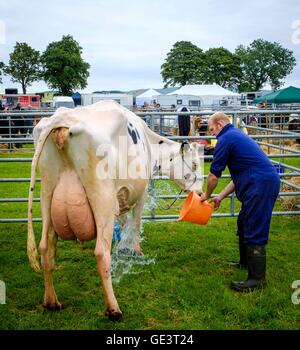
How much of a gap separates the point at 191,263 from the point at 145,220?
1.51m

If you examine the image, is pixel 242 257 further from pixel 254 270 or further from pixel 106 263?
pixel 106 263

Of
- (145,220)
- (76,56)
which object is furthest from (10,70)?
(145,220)

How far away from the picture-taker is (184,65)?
7444 cm

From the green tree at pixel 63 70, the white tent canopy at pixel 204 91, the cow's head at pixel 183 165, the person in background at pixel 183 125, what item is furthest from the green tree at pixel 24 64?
the cow's head at pixel 183 165

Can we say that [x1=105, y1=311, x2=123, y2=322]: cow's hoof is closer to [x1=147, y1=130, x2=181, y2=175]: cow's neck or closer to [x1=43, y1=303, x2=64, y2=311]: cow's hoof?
[x1=43, y1=303, x2=64, y2=311]: cow's hoof

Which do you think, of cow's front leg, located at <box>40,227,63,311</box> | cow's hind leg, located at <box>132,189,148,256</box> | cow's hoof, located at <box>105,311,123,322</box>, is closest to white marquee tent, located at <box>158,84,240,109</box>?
cow's hind leg, located at <box>132,189,148,256</box>

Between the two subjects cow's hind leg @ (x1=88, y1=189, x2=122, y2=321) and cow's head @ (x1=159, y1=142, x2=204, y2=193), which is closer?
cow's hind leg @ (x1=88, y1=189, x2=122, y2=321)

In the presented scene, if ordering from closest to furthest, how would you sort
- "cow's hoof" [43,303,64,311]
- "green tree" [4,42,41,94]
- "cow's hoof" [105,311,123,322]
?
"cow's hoof" [105,311,123,322] → "cow's hoof" [43,303,64,311] → "green tree" [4,42,41,94]

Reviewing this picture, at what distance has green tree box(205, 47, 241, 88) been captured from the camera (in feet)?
239

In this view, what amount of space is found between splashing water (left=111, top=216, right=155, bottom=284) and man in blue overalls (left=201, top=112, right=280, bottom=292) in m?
1.21

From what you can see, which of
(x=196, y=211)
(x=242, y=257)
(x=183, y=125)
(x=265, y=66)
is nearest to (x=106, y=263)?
(x=196, y=211)

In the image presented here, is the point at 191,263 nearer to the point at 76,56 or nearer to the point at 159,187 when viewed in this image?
the point at 159,187
